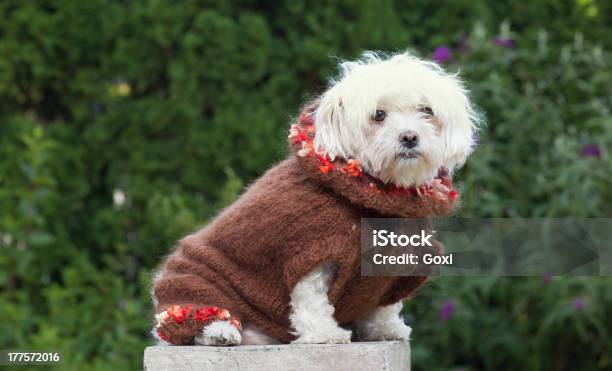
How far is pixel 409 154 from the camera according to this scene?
292cm

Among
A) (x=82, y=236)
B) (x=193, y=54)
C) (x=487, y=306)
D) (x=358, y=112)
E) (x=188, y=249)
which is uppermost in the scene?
(x=193, y=54)

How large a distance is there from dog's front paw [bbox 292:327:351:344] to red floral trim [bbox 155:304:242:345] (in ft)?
0.73

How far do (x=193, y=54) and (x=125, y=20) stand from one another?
1.34 ft

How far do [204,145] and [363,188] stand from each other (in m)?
2.61

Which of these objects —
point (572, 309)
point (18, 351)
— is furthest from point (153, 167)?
point (572, 309)

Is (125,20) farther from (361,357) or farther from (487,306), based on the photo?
(361,357)

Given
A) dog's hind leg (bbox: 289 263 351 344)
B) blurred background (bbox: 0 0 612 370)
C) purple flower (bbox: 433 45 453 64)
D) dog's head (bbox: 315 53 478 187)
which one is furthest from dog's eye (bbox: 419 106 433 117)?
purple flower (bbox: 433 45 453 64)

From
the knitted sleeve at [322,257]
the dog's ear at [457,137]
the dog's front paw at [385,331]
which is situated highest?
the dog's ear at [457,137]

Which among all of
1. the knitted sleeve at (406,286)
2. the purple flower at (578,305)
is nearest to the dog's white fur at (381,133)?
the knitted sleeve at (406,286)

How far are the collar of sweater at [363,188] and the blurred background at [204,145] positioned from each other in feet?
6.85

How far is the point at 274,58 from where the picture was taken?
5617 mm

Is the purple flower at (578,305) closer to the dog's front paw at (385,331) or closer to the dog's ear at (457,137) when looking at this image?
the dog's front paw at (385,331)

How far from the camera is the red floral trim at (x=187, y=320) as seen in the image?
3080mm

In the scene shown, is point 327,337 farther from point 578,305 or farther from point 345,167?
point 578,305
